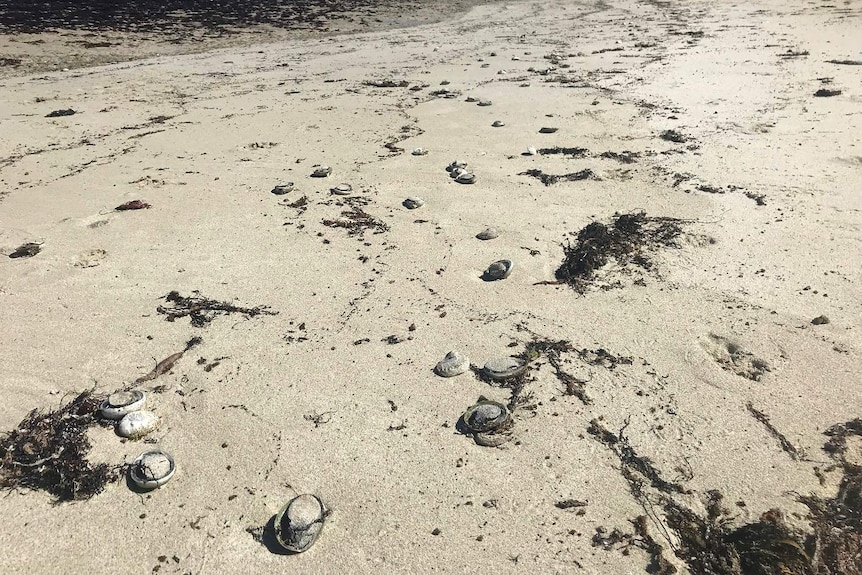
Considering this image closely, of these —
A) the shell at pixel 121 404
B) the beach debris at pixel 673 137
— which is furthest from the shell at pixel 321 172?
the beach debris at pixel 673 137

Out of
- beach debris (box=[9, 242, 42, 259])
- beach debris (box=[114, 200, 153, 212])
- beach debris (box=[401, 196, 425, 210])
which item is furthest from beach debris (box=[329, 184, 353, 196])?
beach debris (box=[9, 242, 42, 259])

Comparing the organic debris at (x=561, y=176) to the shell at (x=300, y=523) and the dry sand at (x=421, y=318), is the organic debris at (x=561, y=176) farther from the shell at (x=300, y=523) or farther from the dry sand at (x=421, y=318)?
the shell at (x=300, y=523)

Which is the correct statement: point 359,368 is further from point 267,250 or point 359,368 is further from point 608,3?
point 608,3

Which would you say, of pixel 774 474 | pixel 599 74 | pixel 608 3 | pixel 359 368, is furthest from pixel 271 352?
pixel 608 3

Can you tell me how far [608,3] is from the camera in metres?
21.1

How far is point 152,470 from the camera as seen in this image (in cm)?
279

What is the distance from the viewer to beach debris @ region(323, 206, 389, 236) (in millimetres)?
5207

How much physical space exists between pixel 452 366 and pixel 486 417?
50 centimetres

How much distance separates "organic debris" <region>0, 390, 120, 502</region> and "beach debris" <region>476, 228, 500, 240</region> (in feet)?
10.7

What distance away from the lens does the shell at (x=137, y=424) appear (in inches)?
120

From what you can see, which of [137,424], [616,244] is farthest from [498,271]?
[137,424]

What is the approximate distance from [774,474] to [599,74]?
9.21m

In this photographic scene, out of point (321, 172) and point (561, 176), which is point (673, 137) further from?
point (321, 172)

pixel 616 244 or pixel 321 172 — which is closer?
pixel 616 244
